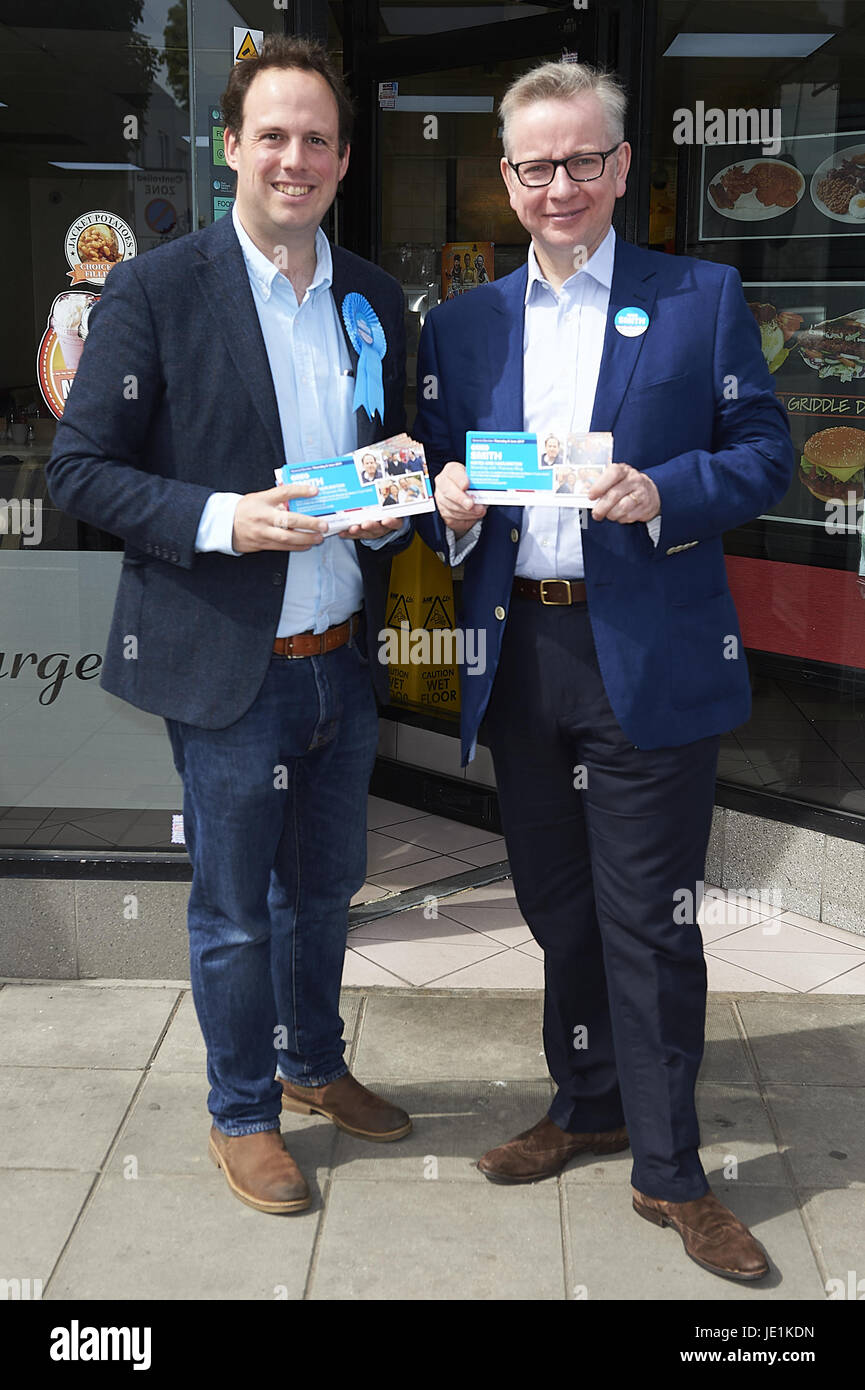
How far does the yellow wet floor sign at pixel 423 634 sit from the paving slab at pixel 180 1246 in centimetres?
297

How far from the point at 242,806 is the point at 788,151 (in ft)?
9.94

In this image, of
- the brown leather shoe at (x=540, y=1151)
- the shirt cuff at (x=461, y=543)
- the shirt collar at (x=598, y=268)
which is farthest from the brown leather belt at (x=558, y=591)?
the brown leather shoe at (x=540, y=1151)

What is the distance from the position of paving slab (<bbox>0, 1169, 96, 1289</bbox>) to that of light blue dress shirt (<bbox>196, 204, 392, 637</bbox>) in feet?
4.13

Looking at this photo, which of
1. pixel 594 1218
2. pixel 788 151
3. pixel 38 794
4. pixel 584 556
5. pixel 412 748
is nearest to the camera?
pixel 584 556

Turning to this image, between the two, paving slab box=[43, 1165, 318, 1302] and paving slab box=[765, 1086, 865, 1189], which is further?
paving slab box=[765, 1086, 865, 1189]

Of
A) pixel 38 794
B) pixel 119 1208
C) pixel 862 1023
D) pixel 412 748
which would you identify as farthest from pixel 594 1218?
pixel 412 748

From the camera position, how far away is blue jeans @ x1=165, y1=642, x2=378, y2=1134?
271cm

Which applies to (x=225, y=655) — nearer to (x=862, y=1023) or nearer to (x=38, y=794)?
(x=38, y=794)

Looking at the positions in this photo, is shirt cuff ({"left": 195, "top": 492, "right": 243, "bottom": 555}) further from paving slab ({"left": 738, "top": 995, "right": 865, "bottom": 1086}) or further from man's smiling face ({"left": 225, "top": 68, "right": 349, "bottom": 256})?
paving slab ({"left": 738, "top": 995, "right": 865, "bottom": 1086})

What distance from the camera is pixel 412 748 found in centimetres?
556

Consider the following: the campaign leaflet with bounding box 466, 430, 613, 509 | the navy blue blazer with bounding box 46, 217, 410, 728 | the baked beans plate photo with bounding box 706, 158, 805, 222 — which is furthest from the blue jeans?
the baked beans plate photo with bounding box 706, 158, 805, 222

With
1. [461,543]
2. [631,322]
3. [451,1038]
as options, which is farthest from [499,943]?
[631,322]

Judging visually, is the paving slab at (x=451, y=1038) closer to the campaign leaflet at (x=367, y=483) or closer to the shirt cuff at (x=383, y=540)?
the shirt cuff at (x=383, y=540)

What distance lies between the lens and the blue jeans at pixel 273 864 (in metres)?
2.71
